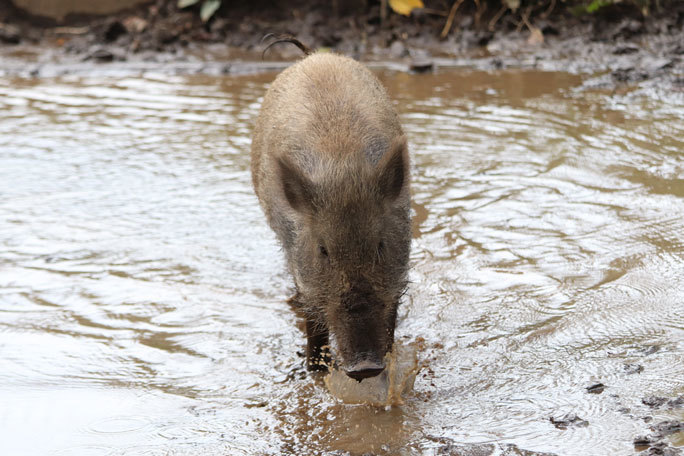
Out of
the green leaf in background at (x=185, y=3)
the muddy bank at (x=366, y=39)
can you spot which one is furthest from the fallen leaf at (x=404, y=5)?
the green leaf in background at (x=185, y=3)

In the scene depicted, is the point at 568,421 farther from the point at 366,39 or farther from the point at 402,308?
the point at 366,39

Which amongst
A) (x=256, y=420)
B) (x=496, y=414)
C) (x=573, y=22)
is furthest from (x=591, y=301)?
(x=573, y=22)

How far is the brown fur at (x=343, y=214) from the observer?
3.35 meters

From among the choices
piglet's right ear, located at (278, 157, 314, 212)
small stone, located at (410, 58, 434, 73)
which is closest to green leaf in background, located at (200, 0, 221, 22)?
small stone, located at (410, 58, 434, 73)

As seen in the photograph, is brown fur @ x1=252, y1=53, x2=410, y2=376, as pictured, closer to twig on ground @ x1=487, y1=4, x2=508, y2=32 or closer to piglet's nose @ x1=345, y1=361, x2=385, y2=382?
piglet's nose @ x1=345, y1=361, x2=385, y2=382

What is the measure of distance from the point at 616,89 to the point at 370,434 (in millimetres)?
6056

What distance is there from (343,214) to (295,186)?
0.32 meters

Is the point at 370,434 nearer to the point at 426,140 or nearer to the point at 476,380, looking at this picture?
the point at 476,380

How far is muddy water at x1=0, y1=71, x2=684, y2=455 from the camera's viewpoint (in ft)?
11.4

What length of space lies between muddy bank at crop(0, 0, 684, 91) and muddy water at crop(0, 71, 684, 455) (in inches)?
66.1

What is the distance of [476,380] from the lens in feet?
12.3

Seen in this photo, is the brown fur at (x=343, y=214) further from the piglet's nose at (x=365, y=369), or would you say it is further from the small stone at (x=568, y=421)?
the small stone at (x=568, y=421)

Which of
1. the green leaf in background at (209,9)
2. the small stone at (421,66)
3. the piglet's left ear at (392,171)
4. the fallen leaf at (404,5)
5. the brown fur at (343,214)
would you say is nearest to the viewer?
the brown fur at (343,214)

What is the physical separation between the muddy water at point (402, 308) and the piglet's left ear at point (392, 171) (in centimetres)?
93
